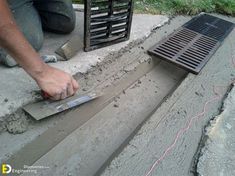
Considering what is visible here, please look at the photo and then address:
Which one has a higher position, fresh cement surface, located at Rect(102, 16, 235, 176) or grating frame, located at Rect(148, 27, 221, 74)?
grating frame, located at Rect(148, 27, 221, 74)

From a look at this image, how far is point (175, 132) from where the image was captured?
70.9 inches

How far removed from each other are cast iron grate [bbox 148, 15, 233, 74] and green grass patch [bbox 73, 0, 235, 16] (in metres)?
0.43

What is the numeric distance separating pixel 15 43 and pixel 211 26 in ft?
7.83

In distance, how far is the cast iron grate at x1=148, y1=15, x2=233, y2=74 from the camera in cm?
246

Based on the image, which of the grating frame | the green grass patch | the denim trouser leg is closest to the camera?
the denim trouser leg

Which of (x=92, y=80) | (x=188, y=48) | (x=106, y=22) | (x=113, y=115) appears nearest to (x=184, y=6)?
(x=188, y=48)

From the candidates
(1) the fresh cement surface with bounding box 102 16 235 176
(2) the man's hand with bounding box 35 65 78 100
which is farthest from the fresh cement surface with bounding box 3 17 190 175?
(2) the man's hand with bounding box 35 65 78 100

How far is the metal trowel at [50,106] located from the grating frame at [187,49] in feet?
3.13

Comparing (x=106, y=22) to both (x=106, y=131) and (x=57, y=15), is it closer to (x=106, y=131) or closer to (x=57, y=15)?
(x=57, y=15)

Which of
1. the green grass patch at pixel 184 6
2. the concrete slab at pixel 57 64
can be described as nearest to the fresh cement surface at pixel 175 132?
the concrete slab at pixel 57 64

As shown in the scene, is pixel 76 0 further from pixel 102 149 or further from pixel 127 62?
pixel 102 149

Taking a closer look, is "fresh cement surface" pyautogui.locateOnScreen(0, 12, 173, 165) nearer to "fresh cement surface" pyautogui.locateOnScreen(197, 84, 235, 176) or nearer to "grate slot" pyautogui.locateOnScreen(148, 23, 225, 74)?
"grate slot" pyautogui.locateOnScreen(148, 23, 225, 74)

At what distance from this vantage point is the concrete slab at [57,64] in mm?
1703

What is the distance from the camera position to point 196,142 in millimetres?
1751
